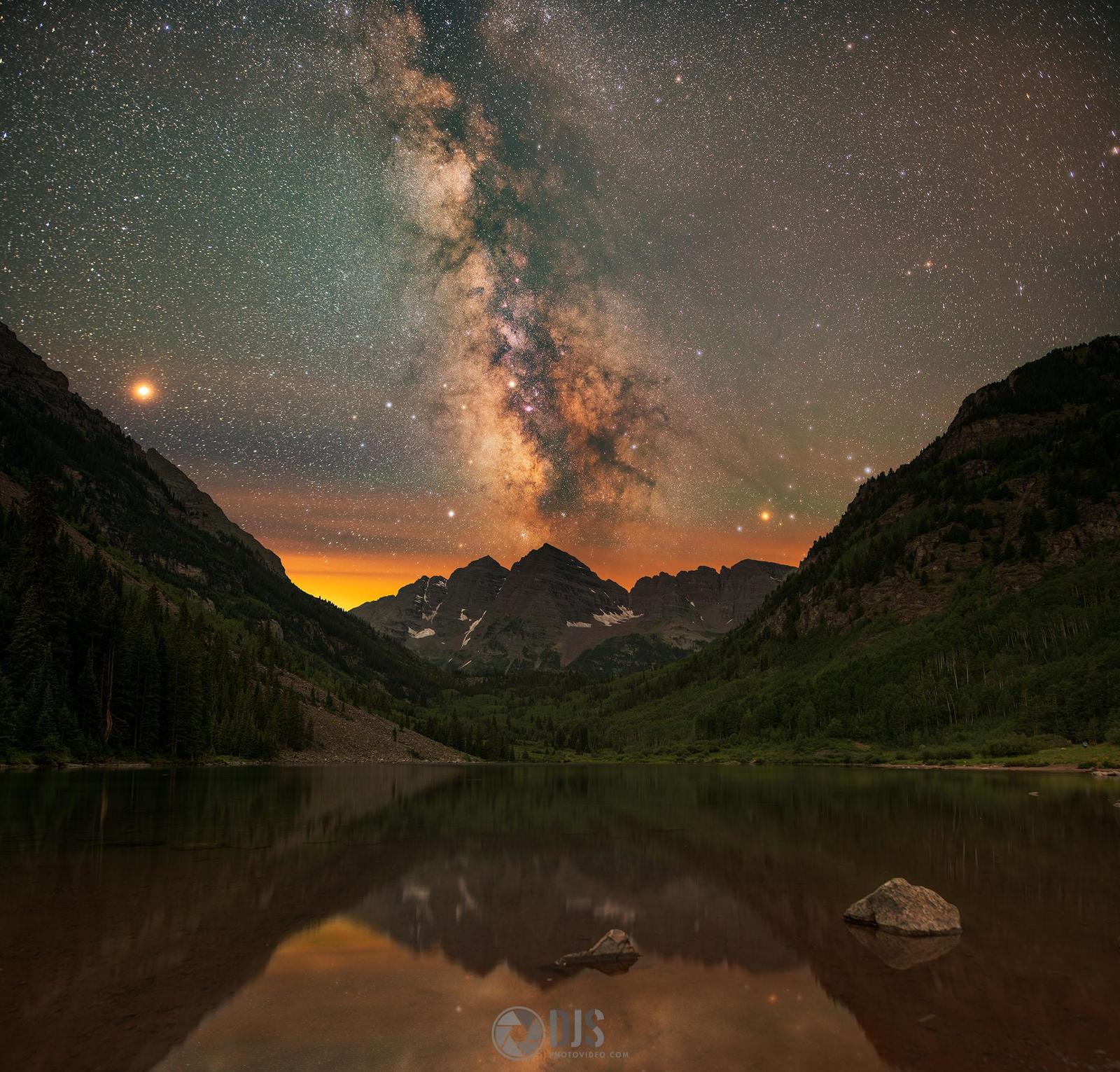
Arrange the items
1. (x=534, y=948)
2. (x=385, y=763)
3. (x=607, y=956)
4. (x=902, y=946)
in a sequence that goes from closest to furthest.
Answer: (x=607, y=956) → (x=534, y=948) → (x=902, y=946) → (x=385, y=763)

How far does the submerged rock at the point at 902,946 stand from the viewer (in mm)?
14961

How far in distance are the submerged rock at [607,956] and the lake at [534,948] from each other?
35 centimetres

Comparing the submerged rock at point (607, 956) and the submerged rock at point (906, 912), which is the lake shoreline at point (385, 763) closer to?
the submerged rock at point (607, 956)

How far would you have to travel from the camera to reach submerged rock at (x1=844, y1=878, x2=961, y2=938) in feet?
56.1

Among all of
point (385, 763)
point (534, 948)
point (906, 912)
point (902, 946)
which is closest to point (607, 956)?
point (534, 948)

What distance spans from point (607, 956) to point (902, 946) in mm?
7285

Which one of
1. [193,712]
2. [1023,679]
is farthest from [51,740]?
[1023,679]

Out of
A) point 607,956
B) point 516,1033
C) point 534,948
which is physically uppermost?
point 516,1033

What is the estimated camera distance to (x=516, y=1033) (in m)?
11.1

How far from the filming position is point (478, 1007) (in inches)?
479

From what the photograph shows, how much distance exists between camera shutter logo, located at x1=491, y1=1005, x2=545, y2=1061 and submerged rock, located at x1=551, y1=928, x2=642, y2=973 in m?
2.56

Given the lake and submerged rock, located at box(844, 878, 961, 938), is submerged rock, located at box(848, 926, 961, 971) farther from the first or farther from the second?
submerged rock, located at box(844, 878, 961, 938)

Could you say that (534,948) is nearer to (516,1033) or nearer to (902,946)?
(516,1033)

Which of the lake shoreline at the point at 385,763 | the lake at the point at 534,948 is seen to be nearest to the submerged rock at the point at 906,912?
the lake at the point at 534,948
